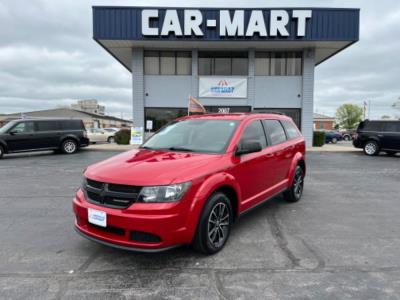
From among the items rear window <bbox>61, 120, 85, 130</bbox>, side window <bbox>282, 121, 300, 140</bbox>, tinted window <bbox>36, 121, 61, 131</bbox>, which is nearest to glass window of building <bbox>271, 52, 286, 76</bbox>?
rear window <bbox>61, 120, 85, 130</bbox>

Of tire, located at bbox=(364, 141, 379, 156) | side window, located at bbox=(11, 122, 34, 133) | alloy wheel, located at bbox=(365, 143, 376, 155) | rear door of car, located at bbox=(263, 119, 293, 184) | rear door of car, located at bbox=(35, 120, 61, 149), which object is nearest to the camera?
rear door of car, located at bbox=(263, 119, 293, 184)

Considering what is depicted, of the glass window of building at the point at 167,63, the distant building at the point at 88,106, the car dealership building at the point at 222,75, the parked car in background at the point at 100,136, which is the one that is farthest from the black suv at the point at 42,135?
the distant building at the point at 88,106

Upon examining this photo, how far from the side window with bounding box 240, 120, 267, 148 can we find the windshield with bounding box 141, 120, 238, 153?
0.20 m

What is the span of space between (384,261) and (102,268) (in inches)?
127

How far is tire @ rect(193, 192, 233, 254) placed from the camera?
10.5 ft

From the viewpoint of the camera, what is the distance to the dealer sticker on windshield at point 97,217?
9.81 feet

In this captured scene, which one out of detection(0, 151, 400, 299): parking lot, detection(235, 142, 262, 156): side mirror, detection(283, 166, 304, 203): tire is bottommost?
detection(0, 151, 400, 299): parking lot

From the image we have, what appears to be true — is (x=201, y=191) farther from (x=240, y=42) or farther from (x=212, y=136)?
(x=240, y=42)

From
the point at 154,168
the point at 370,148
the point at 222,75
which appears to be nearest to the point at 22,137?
the point at 222,75

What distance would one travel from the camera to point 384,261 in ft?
10.8

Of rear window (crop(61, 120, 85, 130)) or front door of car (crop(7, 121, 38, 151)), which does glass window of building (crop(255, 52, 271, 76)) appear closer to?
rear window (crop(61, 120, 85, 130))

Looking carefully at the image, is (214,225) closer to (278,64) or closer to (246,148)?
(246,148)

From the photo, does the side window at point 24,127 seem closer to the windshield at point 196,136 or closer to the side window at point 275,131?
the windshield at point 196,136

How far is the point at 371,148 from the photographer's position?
48.1 feet
